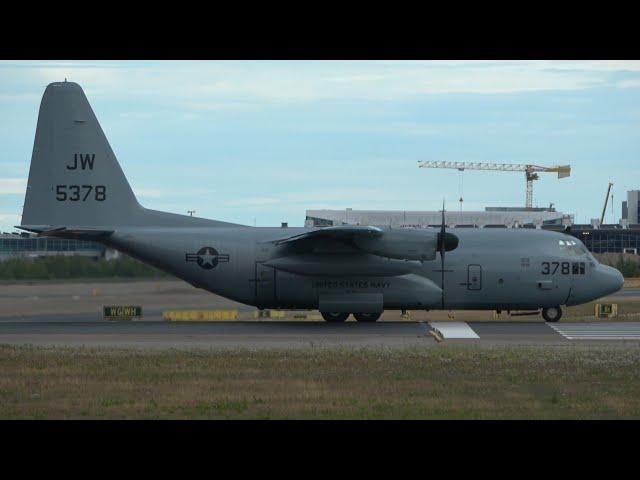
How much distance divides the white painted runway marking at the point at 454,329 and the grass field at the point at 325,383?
3709mm

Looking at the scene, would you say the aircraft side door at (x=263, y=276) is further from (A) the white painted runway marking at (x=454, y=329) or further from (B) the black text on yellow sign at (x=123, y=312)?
(B) the black text on yellow sign at (x=123, y=312)

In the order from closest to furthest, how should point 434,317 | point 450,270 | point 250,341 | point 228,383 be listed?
point 228,383 < point 250,341 < point 450,270 < point 434,317

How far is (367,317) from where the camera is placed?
3544 cm

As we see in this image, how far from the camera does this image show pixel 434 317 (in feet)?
134

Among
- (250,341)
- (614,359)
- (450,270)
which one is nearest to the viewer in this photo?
(614,359)

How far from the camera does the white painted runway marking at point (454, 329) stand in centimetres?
2964

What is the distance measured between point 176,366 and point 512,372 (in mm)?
8219

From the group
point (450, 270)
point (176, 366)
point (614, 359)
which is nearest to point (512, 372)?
point (614, 359)

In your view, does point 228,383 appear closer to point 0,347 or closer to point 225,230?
point 0,347

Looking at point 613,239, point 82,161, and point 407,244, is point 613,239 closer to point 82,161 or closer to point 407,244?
point 407,244

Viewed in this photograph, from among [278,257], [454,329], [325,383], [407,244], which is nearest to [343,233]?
[407,244]

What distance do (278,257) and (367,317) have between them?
441cm
